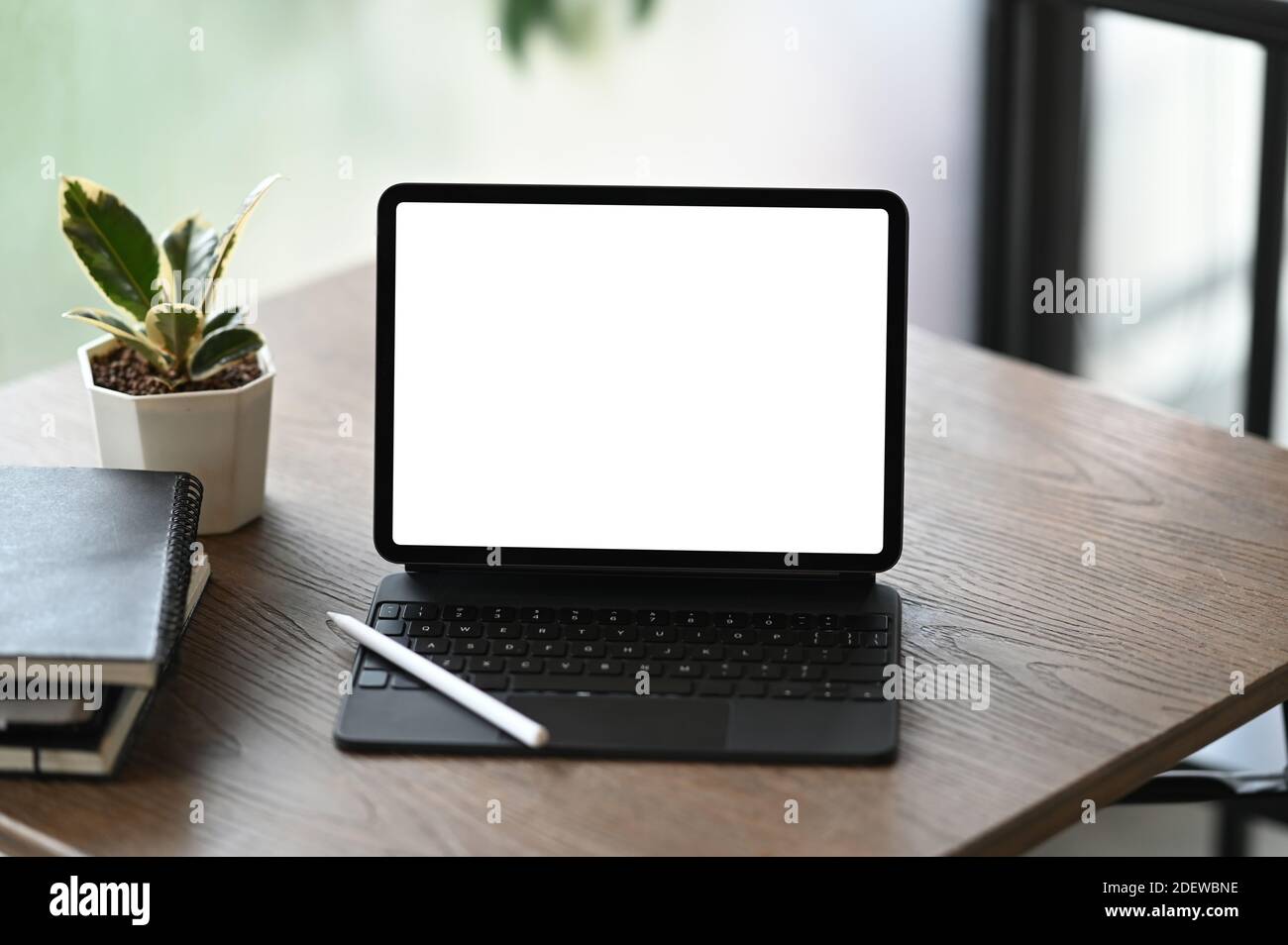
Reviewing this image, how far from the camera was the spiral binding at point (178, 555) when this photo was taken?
0.87 metres

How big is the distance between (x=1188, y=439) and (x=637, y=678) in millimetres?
590


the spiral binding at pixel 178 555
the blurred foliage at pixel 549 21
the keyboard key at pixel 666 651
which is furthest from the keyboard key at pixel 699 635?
the blurred foliage at pixel 549 21

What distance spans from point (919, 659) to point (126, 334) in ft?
1.95

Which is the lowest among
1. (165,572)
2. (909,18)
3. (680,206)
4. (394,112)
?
(165,572)

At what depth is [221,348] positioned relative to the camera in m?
1.08

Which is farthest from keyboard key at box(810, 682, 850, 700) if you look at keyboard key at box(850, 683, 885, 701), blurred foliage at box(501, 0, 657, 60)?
blurred foliage at box(501, 0, 657, 60)

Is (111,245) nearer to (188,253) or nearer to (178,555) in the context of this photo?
(188,253)

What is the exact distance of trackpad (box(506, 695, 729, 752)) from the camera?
0.86 metres

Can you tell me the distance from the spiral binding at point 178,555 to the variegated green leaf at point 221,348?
8 centimetres

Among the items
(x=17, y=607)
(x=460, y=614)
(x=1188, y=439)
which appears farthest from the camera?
(x=1188, y=439)

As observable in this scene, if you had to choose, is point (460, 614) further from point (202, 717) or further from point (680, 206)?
point (680, 206)

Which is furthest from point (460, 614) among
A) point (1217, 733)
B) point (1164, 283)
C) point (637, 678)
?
point (1164, 283)

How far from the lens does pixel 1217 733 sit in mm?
922

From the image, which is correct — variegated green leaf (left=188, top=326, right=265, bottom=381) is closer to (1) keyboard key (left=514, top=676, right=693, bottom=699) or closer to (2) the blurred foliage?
(1) keyboard key (left=514, top=676, right=693, bottom=699)
